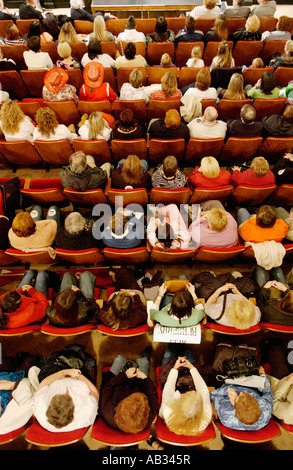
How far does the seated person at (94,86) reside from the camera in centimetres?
367

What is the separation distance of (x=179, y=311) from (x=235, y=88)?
Answer: 9.51 feet

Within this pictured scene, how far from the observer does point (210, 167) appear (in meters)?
2.82

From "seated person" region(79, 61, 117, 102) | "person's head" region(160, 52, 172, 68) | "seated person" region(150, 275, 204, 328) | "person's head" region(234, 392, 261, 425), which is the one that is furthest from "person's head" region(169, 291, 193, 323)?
"person's head" region(160, 52, 172, 68)

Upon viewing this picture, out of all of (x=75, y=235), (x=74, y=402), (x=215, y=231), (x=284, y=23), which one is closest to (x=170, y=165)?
(x=215, y=231)

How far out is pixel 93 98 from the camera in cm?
383

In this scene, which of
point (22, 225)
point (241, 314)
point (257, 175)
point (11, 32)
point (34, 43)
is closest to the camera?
point (241, 314)

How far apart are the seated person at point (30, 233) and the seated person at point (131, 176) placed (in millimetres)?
760

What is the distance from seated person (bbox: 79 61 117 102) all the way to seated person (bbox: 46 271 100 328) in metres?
2.54

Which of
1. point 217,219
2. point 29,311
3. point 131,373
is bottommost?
point 131,373

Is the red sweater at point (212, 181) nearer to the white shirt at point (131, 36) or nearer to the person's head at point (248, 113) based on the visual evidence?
the person's head at point (248, 113)

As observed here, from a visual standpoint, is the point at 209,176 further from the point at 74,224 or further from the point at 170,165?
the point at 74,224

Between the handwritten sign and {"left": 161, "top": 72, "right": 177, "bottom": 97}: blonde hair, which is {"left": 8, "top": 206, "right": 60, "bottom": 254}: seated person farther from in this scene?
{"left": 161, "top": 72, "right": 177, "bottom": 97}: blonde hair

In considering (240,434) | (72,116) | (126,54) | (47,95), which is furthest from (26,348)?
(126,54)

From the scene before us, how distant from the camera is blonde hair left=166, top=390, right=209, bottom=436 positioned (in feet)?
5.84
